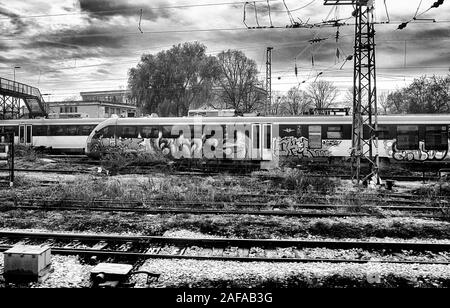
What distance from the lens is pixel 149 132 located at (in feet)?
81.0

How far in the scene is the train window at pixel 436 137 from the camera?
2123 cm

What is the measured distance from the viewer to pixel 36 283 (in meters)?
5.74

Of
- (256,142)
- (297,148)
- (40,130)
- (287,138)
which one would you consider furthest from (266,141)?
(40,130)

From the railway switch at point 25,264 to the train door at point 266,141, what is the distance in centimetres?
1782

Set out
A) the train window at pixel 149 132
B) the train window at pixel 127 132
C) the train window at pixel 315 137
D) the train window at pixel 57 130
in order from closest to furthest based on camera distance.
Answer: the train window at pixel 315 137 < the train window at pixel 149 132 < the train window at pixel 127 132 < the train window at pixel 57 130

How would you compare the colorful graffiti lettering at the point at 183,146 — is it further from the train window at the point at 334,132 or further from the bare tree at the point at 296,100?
the bare tree at the point at 296,100

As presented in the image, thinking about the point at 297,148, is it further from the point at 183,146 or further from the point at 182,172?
the point at 182,172

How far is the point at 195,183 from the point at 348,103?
207 feet

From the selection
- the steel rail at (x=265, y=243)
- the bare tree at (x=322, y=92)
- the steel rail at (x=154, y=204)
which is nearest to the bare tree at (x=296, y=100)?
the bare tree at (x=322, y=92)

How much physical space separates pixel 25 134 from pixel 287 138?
75.3 feet

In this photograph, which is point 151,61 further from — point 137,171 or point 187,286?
point 187,286

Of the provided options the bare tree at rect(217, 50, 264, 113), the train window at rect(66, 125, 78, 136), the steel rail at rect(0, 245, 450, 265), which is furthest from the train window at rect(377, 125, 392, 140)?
the bare tree at rect(217, 50, 264, 113)

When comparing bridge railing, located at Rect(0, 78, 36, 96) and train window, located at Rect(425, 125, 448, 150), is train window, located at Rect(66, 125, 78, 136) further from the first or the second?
train window, located at Rect(425, 125, 448, 150)
